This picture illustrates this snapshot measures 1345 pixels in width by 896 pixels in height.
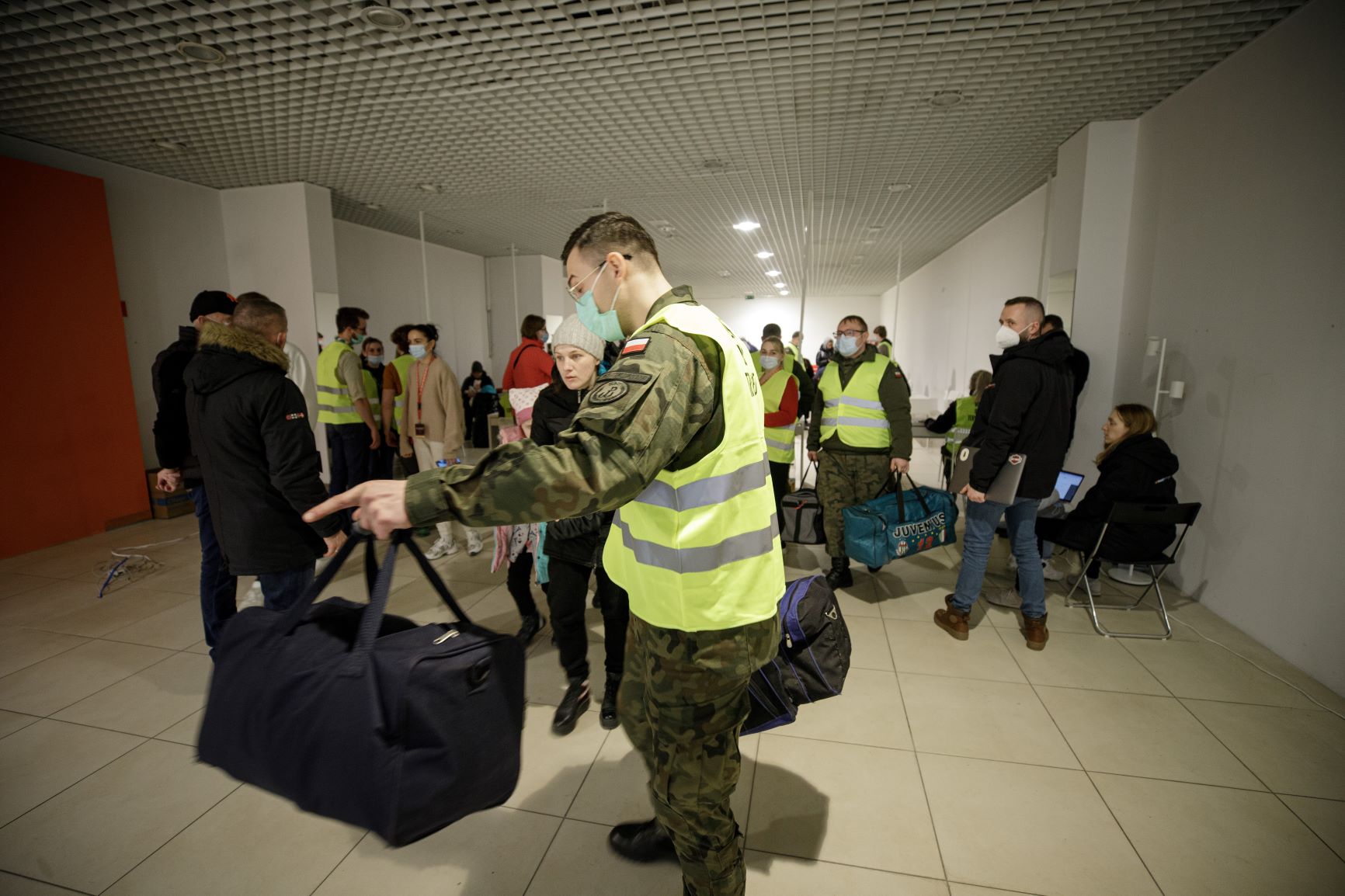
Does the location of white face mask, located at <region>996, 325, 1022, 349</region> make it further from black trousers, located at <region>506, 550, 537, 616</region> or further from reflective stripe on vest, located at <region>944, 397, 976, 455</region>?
black trousers, located at <region>506, 550, 537, 616</region>

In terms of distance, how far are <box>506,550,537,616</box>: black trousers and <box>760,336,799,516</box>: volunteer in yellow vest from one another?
1.64 metres

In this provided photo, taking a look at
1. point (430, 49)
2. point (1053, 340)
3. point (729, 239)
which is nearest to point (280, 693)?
point (1053, 340)

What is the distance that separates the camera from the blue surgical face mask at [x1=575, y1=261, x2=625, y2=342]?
1.31 m

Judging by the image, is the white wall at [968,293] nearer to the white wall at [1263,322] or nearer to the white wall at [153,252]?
the white wall at [1263,322]

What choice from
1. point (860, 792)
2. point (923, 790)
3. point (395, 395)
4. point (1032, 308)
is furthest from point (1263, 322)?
point (395, 395)

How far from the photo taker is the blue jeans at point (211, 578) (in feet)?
7.97

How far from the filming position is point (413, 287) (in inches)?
330

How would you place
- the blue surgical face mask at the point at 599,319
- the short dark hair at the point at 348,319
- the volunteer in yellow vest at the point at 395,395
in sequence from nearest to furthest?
1. the blue surgical face mask at the point at 599,319
2. the short dark hair at the point at 348,319
3. the volunteer in yellow vest at the point at 395,395

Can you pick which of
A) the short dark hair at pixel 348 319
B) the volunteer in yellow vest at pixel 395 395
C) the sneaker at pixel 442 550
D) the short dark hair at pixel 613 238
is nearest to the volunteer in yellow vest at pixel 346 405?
the short dark hair at pixel 348 319

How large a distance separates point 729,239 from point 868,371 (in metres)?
5.81

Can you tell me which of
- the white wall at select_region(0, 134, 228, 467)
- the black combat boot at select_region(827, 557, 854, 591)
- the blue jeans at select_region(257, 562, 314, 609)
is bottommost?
the black combat boot at select_region(827, 557, 854, 591)

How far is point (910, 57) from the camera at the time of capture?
3271 mm

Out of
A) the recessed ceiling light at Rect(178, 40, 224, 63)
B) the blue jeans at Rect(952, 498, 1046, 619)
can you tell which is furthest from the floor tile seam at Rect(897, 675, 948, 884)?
the recessed ceiling light at Rect(178, 40, 224, 63)

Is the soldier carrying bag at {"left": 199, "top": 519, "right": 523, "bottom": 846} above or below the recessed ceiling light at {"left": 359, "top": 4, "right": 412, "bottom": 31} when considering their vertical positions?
below
